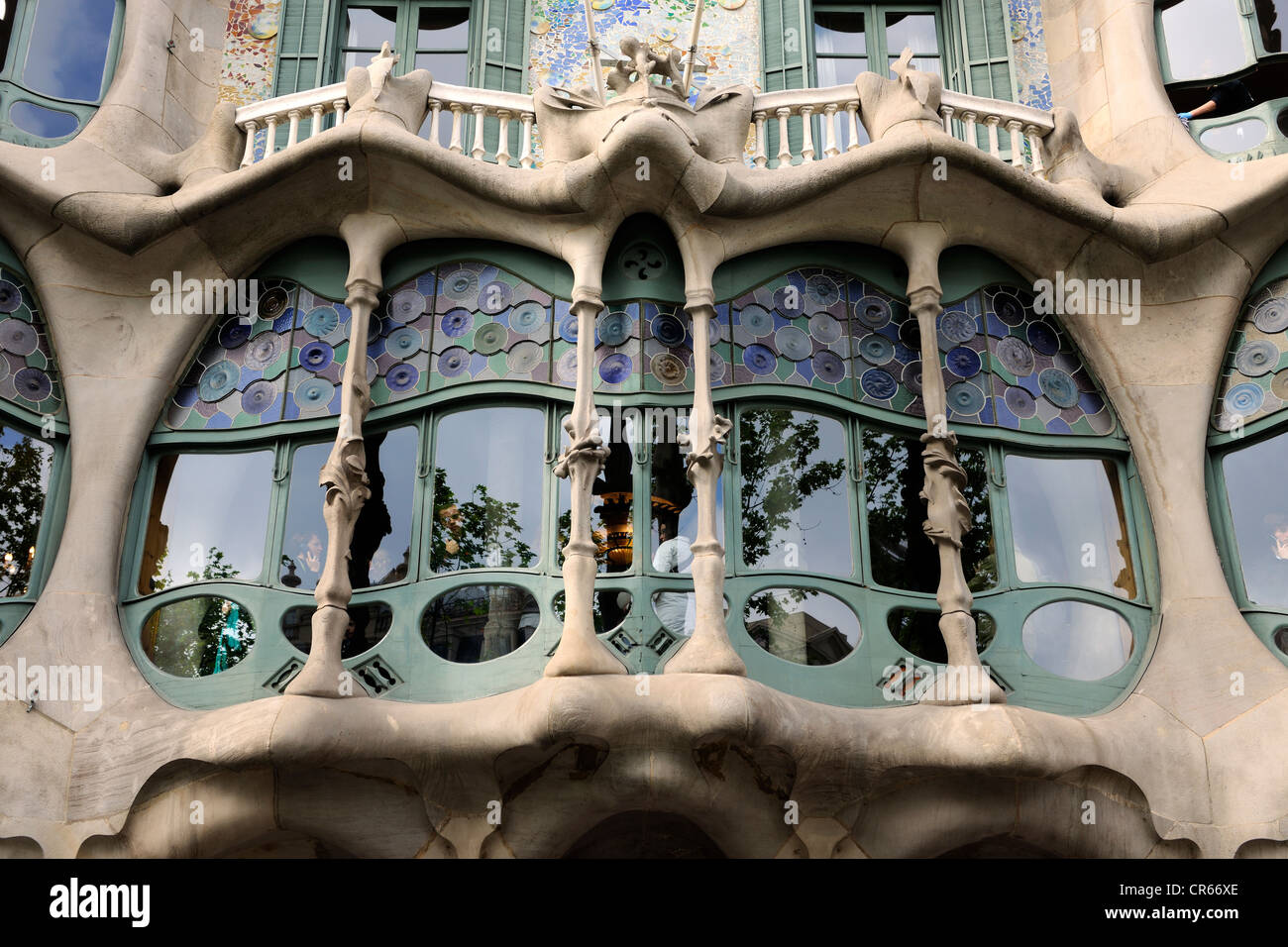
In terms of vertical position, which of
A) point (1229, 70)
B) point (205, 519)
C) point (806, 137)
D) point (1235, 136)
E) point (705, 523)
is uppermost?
point (1229, 70)

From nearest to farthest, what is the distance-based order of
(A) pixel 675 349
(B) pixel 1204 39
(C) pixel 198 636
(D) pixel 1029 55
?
(C) pixel 198 636
(A) pixel 675 349
(B) pixel 1204 39
(D) pixel 1029 55

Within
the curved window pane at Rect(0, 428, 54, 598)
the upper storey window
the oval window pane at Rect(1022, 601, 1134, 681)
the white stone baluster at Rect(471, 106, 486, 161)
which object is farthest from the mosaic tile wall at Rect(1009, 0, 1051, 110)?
the curved window pane at Rect(0, 428, 54, 598)

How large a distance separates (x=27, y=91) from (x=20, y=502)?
133 inches

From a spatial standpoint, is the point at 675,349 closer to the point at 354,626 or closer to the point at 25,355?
the point at 354,626

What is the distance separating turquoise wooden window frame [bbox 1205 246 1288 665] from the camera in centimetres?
1037

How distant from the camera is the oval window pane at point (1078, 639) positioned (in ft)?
33.6

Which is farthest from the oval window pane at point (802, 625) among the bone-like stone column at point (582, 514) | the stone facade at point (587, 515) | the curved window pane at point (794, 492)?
the bone-like stone column at point (582, 514)

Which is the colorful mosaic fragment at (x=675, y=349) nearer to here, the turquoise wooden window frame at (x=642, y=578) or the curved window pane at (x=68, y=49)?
the turquoise wooden window frame at (x=642, y=578)

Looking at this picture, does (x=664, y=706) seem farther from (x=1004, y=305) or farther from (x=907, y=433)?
(x=1004, y=305)

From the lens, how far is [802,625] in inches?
390

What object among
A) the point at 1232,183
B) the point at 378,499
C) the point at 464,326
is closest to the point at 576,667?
the point at 378,499

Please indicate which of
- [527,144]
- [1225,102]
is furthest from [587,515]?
[1225,102]

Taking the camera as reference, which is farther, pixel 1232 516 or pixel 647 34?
pixel 647 34

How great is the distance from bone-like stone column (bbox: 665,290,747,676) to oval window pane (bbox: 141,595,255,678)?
294 cm
